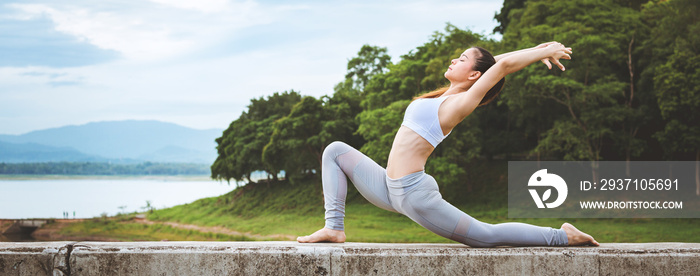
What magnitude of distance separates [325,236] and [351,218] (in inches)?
1146

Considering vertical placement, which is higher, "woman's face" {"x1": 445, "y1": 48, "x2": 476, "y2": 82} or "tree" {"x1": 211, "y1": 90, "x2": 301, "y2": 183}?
"tree" {"x1": 211, "y1": 90, "x2": 301, "y2": 183}

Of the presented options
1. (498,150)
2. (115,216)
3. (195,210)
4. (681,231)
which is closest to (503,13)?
(498,150)

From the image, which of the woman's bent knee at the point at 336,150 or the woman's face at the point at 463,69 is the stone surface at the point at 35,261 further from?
the woman's face at the point at 463,69

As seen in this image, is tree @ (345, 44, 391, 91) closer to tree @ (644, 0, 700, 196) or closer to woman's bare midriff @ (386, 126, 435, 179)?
tree @ (644, 0, 700, 196)

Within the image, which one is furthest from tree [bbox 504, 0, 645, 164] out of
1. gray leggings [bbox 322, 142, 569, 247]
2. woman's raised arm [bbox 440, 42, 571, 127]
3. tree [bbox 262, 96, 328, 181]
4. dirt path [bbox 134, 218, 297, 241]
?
gray leggings [bbox 322, 142, 569, 247]

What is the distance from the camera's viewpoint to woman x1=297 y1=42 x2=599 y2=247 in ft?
11.7

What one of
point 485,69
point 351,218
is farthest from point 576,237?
point 351,218

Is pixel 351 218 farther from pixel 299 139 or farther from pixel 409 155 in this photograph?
pixel 409 155

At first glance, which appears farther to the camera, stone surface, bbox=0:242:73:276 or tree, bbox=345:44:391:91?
tree, bbox=345:44:391:91

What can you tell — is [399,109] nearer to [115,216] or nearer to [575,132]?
[575,132]

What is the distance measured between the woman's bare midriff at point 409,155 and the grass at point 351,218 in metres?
21.2

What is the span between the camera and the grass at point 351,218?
24016 millimetres

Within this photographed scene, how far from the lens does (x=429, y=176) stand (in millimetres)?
3699

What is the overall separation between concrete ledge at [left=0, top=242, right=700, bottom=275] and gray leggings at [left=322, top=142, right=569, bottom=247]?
149 mm
